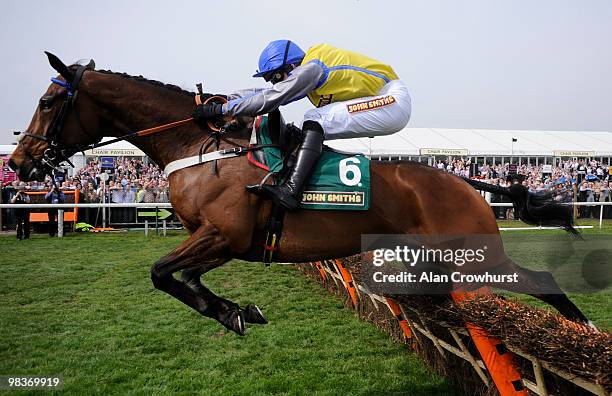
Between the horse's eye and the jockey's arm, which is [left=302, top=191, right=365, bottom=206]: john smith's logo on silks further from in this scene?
the horse's eye

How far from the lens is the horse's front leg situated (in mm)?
3400

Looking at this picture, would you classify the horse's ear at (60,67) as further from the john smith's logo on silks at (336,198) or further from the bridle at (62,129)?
the john smith's logo on silks at (336,198)

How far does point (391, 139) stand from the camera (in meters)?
25.3

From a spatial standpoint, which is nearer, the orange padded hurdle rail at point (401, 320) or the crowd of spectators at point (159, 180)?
the orange padded hurdle rail at point (401, 320)

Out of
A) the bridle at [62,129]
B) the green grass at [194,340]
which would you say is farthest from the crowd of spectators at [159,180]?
the bridle at [62,129]

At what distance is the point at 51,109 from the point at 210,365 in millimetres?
2537

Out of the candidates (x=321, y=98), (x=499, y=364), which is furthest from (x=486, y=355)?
(x=321, y=98)

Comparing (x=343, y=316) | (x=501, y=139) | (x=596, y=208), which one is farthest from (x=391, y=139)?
(x=343, y=316)

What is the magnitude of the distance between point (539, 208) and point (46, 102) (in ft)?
12.9

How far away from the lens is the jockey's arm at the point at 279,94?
3.36 m

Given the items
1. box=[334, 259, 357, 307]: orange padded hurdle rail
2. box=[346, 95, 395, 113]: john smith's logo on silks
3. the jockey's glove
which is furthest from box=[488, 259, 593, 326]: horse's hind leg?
box=[334, 259, 357, 307]: orange padded hurdle rail

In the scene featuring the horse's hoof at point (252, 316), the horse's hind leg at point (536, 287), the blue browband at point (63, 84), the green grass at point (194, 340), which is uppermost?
the blue browband at point (63, 84)

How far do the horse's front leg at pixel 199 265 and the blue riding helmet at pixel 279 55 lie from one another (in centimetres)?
119

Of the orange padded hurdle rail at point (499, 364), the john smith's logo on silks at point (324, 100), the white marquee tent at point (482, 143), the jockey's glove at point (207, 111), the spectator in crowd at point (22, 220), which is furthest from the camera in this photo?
the white marquee tent at point (482, 143)
